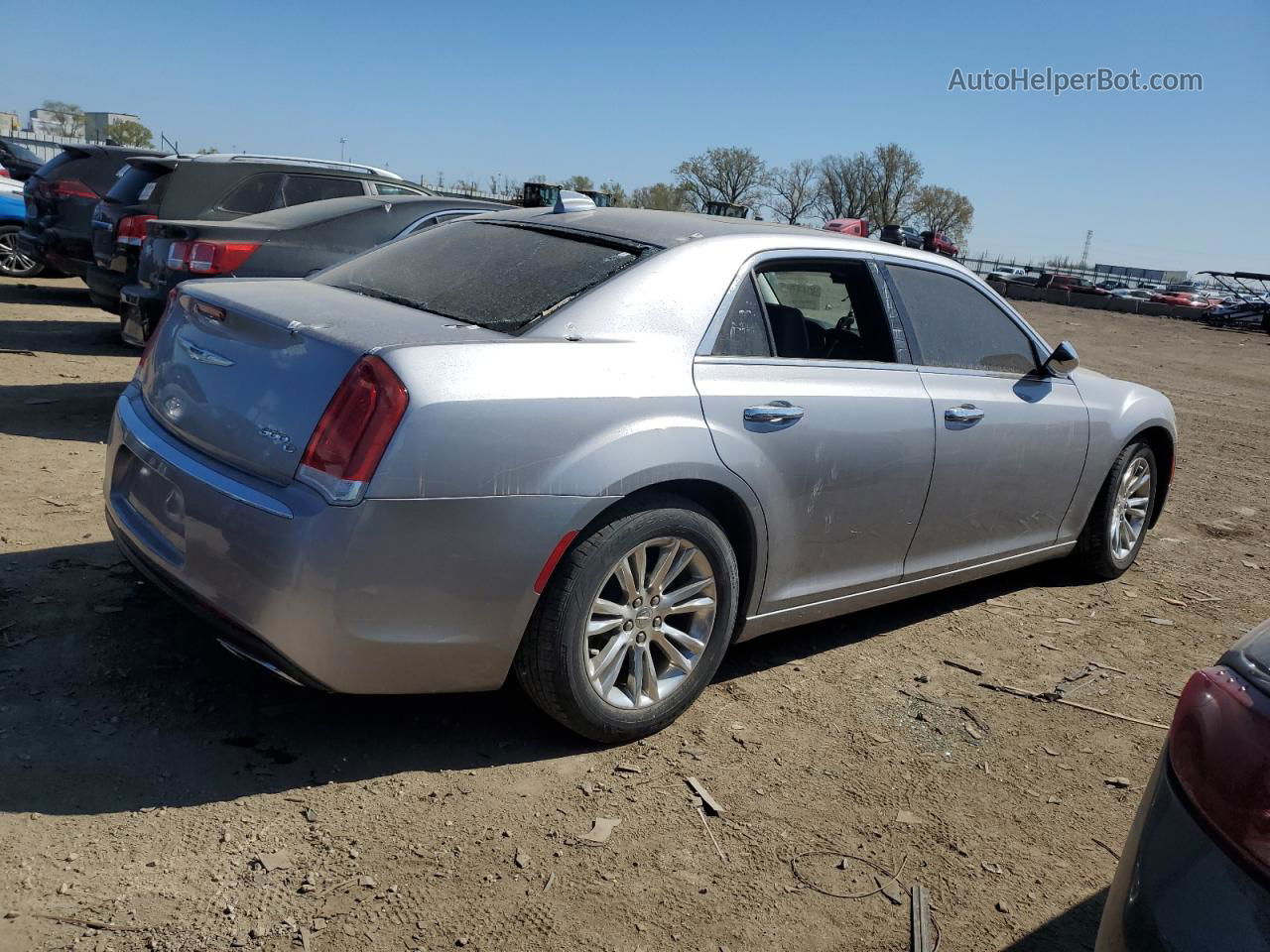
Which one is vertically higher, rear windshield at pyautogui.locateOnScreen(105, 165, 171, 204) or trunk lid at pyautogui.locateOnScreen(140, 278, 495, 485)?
rear windshield at pyautogui.locateOnScreen(105, 165, 171, 204)

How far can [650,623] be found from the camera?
11.0 feet

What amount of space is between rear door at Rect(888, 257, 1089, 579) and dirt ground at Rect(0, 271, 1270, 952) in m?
0.48

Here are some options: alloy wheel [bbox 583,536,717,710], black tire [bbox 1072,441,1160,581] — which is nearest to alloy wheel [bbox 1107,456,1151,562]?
black tire [bbox 1072,441,1160,581]

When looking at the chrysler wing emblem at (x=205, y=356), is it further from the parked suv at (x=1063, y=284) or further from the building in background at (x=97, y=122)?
the building in background at (x=97, y=122)

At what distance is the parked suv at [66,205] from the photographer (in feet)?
37.2

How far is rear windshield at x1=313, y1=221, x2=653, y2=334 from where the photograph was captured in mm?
3379

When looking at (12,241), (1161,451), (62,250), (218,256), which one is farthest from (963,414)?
(12,241)

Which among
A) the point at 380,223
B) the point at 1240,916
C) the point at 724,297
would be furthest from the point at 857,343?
the point at 380,223

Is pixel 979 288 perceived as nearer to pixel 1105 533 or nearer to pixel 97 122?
pixel 1105 533

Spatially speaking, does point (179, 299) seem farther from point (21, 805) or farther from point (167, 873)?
point (167, 873)

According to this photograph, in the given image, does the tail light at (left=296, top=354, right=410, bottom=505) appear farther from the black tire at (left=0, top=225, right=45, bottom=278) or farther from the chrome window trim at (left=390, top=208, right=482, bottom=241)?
the black tire at (left=0, top=225, right=45, bottom=278)

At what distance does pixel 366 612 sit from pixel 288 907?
717 millimetres

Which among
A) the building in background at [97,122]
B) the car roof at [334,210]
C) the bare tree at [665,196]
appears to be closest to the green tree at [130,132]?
the building in background at [97,122]

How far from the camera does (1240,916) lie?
5.51ft
